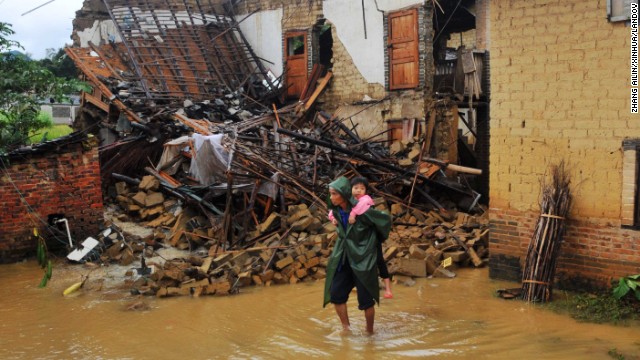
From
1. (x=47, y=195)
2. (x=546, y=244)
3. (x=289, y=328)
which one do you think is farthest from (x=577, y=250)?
(x=47, y=195)

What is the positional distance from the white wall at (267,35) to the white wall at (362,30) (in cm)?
216

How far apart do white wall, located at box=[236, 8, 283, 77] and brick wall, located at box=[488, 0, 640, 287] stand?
11570 millimetres

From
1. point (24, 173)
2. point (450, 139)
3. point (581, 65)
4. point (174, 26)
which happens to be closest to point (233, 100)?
point (174, 26)

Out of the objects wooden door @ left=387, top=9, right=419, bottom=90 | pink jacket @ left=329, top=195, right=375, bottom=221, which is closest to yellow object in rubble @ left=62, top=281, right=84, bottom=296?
pink jacket @ left=329, top=195, right=375, bottom=221

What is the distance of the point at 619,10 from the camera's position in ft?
24.8

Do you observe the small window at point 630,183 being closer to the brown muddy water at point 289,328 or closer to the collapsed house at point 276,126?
the brown muddy water at point 289,328

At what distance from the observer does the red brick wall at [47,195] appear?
34.3ft

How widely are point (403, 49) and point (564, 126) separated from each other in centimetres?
855

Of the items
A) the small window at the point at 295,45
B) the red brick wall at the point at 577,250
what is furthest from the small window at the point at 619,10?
the small window at the point at 295,45

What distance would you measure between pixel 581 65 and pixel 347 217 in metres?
3.98

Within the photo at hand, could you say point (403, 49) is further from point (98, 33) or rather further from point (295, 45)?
point (98, 33)

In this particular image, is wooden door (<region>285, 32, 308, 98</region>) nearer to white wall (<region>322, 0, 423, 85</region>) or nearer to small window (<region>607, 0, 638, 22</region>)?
white wall (<region>322, 0, 423, 85</region>)

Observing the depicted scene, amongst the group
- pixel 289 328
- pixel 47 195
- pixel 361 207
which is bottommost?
pixel 289 328

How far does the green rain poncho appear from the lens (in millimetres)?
6273
